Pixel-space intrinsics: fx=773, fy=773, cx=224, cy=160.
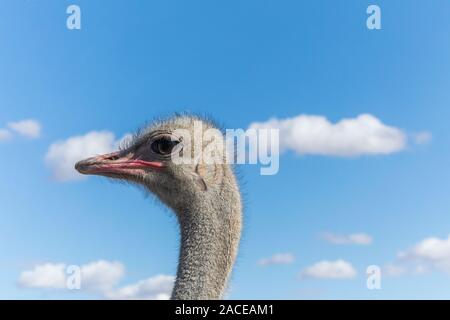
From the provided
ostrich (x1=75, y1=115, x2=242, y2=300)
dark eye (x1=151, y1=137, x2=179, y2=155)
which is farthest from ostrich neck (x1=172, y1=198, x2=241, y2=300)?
dark eye (x1=151, y1=137, x2=179, y2=155)

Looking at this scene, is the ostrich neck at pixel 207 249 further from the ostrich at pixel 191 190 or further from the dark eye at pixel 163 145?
the dark eye at pixel 163 145

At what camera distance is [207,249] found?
5.18 m

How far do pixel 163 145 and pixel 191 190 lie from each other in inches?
19.6

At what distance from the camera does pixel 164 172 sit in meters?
5.74

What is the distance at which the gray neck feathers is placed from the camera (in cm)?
507

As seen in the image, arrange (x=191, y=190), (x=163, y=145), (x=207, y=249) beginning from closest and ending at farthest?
(x=207, y=249) → (x=191, y=190) → (x=163, y=145)

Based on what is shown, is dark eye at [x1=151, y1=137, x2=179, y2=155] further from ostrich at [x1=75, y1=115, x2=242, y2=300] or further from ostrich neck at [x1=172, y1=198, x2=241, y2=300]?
ostrich neck at [x1=172, y1=198, x2=241, y2=300]

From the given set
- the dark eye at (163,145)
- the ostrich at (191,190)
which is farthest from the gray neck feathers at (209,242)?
the dark eye at (163,145)

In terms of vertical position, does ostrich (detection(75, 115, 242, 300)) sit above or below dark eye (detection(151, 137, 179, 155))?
below

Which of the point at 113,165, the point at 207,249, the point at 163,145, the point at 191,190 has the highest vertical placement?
the point at 163,145

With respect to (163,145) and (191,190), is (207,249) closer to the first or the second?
(191,190)

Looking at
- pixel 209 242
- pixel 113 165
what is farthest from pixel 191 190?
pixel 113 165
